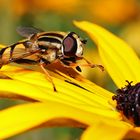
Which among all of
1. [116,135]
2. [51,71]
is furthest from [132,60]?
[116,135]

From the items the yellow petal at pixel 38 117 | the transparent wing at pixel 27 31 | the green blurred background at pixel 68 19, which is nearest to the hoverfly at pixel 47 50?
the transparent wing at pixel 27 31

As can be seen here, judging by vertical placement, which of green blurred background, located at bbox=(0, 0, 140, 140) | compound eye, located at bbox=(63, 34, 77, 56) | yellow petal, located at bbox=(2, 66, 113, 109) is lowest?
yellow petal, located at bbox=(2, 66, 113, 109)

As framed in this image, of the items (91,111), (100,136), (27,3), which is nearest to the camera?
(100,136)

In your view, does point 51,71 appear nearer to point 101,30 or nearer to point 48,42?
point 48,42

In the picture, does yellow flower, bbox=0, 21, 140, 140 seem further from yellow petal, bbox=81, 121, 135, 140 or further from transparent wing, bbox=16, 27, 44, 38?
transparent wing, bbox=16, 27, 44, 38

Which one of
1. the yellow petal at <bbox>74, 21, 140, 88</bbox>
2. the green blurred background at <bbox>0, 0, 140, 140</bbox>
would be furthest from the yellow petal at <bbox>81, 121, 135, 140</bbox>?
the green blurred background at <bbox>0, 0, 140, 140</bbox>

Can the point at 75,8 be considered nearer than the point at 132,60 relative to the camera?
No

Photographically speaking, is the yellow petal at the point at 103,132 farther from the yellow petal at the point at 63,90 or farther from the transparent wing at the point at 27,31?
the transparent wing at the point at 27,31
